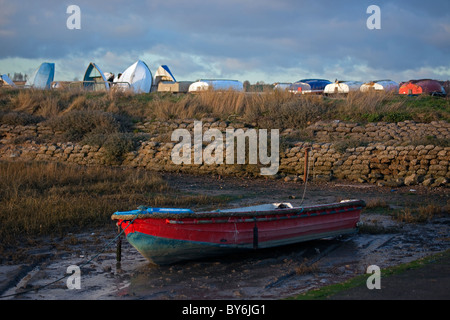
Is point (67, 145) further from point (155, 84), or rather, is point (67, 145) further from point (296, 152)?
point (155, 84)

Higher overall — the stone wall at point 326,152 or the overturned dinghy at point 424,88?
the overturned dinghy at point 424,88

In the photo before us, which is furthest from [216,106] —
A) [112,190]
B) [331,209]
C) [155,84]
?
[155,84]

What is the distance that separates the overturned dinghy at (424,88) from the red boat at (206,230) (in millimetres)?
23734

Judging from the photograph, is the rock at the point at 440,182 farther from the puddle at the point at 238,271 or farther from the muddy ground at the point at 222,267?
the puddle at the point at 238,271

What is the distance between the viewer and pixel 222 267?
838 centimetres

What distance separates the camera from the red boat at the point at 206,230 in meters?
8.09

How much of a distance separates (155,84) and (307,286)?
41.8 meters

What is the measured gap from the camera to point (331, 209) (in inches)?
384

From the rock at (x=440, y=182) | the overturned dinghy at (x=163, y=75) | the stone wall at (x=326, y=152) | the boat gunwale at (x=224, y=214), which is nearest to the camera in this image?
the boat gunwale at (x=224, y=214)

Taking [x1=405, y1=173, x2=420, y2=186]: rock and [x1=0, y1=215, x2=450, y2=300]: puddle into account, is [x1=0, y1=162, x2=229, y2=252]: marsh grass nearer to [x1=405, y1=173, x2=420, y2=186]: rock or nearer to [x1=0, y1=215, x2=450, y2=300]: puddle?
[x1=0, y1=215, x2=450, y2=300]: puddle

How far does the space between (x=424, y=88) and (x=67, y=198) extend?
26940mm

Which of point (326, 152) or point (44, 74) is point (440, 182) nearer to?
point (326, 152)

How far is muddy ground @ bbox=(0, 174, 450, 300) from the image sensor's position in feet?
23.3

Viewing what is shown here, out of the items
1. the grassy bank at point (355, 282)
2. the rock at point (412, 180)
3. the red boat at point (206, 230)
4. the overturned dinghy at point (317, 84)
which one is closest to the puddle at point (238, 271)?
the red boat at point (206, 230)
